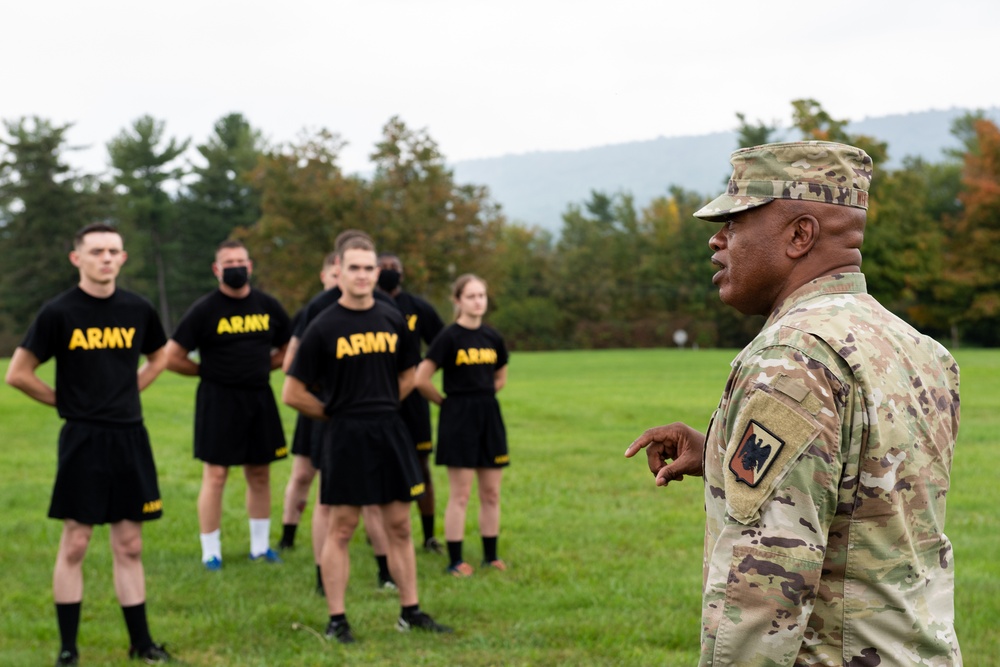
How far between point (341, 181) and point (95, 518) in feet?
156

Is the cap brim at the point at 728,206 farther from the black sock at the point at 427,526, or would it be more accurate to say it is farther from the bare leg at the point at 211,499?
the black sock at the point at 427,526

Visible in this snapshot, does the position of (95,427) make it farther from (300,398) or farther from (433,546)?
(433,546)

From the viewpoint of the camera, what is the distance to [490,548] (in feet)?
28.7

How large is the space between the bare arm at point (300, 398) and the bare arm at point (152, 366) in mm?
1058

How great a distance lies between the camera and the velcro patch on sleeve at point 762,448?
233cm

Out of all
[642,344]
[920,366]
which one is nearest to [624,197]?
[642,344]

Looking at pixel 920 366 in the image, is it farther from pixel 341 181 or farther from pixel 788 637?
pixel 341 181

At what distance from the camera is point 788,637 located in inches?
92.2

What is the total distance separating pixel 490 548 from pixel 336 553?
2.25 meters

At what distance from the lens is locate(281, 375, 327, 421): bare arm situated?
263 inches

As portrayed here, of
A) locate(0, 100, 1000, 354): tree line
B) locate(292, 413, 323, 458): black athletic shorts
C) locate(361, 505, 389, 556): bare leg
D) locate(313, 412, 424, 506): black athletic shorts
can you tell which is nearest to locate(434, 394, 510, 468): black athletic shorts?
locate(361, 505, 389, 556): bare leg

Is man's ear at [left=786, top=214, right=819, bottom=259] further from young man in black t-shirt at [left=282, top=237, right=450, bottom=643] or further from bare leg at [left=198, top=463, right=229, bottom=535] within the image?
bare leg at [left=198, top=463, right=229, bottom=535]

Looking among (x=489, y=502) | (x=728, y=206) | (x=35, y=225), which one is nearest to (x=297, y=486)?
(x=489, y=502)

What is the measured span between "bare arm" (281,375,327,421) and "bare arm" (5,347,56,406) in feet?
4.54
